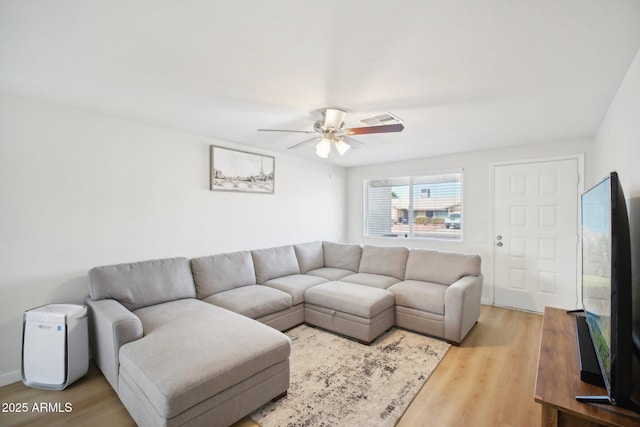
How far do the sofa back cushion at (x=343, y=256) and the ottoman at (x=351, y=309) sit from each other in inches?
36.1

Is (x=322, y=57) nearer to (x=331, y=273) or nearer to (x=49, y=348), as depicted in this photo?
(x=49, y=348)

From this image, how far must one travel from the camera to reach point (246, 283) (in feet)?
11.3

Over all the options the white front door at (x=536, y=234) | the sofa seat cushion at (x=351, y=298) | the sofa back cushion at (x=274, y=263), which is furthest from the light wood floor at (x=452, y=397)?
the sofa back cushion at (x=274, y=263)

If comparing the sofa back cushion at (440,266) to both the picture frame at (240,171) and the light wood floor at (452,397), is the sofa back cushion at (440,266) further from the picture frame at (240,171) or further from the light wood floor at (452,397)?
the picture frame at (240,171)

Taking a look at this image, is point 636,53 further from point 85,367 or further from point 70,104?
point 85,367

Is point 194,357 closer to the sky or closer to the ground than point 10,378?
closer to the sky

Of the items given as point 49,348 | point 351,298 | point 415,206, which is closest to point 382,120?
point 351,298

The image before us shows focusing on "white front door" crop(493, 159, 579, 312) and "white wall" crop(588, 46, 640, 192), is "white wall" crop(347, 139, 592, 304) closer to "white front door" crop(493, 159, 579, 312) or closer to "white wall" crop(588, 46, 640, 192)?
"white front door" crop(493, 159, 579, 312)

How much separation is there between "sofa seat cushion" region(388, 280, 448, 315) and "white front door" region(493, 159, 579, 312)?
1.34m

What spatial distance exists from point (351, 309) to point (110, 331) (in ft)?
6.85

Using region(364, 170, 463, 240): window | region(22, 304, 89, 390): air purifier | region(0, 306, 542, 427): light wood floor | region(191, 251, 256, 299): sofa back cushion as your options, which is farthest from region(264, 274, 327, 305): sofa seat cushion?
region(364, 170, 463, 240): window

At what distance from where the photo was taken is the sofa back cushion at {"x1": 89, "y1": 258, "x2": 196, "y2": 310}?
2469 millimetres

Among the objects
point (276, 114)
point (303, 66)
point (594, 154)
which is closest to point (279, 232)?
point (276, 114)

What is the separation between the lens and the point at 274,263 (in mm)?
3850
